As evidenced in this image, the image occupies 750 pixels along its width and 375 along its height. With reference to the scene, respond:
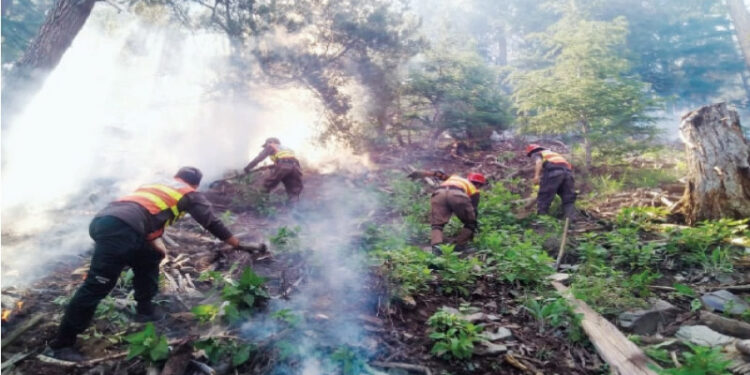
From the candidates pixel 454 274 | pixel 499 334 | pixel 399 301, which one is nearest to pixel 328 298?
pixel 399 301

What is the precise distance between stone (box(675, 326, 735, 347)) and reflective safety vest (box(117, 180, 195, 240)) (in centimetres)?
520

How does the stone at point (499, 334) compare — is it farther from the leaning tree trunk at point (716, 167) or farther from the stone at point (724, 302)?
the leaning tree trunk at point (716, 167)

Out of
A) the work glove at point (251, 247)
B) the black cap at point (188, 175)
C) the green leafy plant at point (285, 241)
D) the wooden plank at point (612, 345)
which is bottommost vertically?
the wooden plank at point (612, 345)

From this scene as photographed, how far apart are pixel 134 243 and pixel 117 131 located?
10568 mm

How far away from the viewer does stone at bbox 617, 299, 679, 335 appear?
3.99 meters

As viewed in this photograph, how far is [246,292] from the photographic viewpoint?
370 centimetres

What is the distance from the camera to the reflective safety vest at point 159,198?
13.2 feet

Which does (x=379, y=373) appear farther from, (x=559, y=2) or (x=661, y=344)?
(x=559, y=2)

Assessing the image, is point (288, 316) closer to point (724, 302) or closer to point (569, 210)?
point (724, 302)

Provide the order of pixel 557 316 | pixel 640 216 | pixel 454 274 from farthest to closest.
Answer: pixel 640 216 → pixel 454 274 → pixel 557 316

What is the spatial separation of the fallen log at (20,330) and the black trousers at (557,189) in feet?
25.6

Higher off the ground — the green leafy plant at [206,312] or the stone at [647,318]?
the green leafy plant at [206,312]

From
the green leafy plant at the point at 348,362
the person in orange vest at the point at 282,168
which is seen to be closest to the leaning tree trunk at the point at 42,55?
the person in orange vest at the point at 282,168

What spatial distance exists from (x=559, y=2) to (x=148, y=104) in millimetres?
21407
